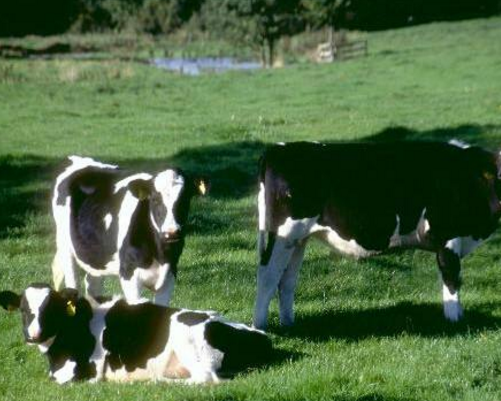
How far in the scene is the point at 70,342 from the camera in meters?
7.79

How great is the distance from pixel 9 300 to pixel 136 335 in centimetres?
109

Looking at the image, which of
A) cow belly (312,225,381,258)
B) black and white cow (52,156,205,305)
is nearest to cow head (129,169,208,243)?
black and white cow (52,156,205,305)

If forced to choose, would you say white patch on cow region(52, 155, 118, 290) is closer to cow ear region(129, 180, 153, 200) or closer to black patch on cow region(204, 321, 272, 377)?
cow ear region(129, 180, 153, 200)

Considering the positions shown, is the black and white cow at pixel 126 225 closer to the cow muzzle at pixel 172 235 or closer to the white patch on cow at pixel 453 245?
the cow muzzle at pixel 172 235

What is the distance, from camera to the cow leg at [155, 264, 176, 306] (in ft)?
26.7

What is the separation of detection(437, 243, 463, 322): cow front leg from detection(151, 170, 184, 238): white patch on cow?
2681 mm

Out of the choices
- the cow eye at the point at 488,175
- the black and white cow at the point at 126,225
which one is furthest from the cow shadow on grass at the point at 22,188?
the cow eye at the point at 488,175

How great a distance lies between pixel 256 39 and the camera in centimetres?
5597

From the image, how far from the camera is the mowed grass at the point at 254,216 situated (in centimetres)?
714

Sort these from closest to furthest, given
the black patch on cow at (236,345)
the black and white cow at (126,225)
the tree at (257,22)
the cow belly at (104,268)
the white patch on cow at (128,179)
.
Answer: the black patch on cow at (236,345) → the black and white cow at (126,225) → the cow belly at (104,268) → the white patch on cow at (128,179) → the tree at (257,22)

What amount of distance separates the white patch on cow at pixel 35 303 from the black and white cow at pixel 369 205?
6.96 feet

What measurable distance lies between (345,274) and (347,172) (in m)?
2.48

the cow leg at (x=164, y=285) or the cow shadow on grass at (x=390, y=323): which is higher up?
the cow leg at (x=164, y=285)

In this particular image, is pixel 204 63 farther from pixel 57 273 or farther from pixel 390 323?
pixel 390 323
